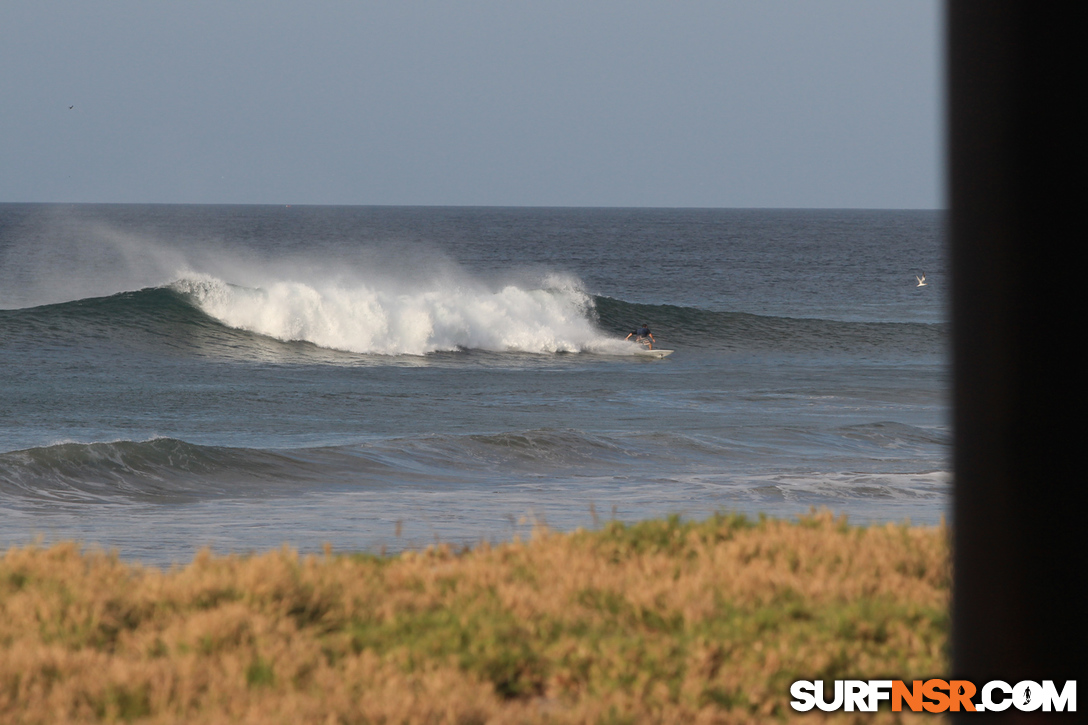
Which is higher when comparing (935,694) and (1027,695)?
(1027,695)

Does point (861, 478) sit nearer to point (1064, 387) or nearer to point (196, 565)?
point (196, 565)

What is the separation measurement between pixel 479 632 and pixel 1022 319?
2818mm

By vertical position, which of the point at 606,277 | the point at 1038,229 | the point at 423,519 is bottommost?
the point at 423,519

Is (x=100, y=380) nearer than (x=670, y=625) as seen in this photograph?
No

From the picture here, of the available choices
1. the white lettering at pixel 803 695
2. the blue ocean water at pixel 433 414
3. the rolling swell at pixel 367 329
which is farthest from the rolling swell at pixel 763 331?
the white lettering at pixel 803 695

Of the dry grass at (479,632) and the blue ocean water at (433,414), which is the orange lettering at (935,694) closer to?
the dry grass at (479,632)

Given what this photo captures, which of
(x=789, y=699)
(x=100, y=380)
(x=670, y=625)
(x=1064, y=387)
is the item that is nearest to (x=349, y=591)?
(x=670, y=625)

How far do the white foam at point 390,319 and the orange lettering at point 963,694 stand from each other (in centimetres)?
2613

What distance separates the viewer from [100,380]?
20531 mm

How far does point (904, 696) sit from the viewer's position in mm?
3369

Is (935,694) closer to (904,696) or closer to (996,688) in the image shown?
(904,696)

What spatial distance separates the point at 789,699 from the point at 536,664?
2.73 ft

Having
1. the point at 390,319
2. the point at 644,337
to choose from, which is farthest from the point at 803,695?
the point at 390,319

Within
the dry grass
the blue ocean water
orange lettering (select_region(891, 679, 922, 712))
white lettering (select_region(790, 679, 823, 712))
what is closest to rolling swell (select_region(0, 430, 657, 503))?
the blue ocean water
